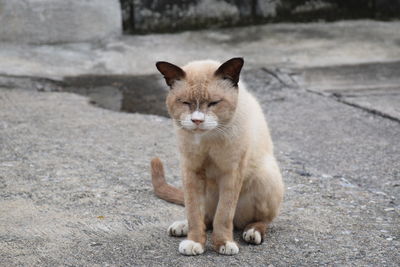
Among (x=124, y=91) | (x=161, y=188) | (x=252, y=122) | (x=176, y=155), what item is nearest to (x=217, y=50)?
(x=124, y=91)

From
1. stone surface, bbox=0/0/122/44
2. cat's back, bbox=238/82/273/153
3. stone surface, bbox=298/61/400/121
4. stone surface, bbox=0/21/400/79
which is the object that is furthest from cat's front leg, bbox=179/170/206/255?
stone surface, bbox=0/0/122/44

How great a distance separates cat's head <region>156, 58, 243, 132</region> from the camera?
3.14m

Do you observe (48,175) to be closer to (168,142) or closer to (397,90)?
(168,142)

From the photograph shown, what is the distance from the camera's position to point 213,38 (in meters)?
9.25

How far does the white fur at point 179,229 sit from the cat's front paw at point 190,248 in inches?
9.6

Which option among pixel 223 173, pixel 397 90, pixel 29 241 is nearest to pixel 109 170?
pixel 29 241

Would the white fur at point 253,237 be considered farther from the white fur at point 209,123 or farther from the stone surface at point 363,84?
the stone surface at point 363,84

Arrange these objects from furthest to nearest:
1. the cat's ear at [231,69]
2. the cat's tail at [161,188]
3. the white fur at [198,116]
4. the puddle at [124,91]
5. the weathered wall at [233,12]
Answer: the weathered wall at [233,12] < the puddle at [124,91] < the cat's tail at [161,188] < the cat's ear at [231,69] < the white fur at [198,116]

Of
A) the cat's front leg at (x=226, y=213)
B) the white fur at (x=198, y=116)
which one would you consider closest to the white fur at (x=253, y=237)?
the cat's front leg at (x=226, y=213)

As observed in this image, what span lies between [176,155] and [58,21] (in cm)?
439

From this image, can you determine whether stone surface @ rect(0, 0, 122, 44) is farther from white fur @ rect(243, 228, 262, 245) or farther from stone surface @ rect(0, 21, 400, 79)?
white fur @ rect(243, 228, 262, 245)

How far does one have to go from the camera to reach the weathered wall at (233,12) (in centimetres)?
939

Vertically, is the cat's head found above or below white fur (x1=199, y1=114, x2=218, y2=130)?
above

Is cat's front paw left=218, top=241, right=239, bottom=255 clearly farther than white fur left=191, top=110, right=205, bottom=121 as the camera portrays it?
Yes
